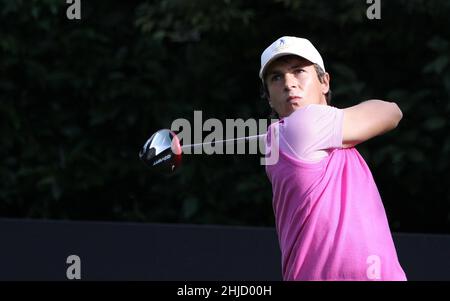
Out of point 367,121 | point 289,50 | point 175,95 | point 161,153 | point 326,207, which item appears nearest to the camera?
point 326,207

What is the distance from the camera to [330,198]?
9.57 ft

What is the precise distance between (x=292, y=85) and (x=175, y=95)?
13.0 feet

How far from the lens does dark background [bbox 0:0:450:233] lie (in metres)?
6.54

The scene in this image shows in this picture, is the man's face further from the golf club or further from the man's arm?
the golf club

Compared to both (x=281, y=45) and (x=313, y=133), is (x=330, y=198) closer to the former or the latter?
(x=313, y=133)

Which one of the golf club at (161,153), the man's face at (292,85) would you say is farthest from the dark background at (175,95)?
the man's face at (292,85)

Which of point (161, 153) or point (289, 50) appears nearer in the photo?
point (289, 50)

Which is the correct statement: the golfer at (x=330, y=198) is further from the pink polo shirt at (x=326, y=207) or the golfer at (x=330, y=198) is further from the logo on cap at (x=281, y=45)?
the logo on cap at (x=281, y=45)

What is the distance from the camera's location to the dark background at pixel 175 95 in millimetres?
6543

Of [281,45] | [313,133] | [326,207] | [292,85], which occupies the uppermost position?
[281,45]

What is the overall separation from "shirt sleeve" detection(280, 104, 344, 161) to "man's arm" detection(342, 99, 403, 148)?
0.03 meters

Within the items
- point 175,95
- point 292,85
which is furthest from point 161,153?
point 175,95

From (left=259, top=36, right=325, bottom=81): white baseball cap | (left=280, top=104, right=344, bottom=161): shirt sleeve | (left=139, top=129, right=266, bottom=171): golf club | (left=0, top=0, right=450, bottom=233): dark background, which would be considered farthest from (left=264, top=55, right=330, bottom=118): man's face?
(left=0, top=0, right=450, bottom=233): dark background

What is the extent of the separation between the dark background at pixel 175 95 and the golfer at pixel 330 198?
3397mm
